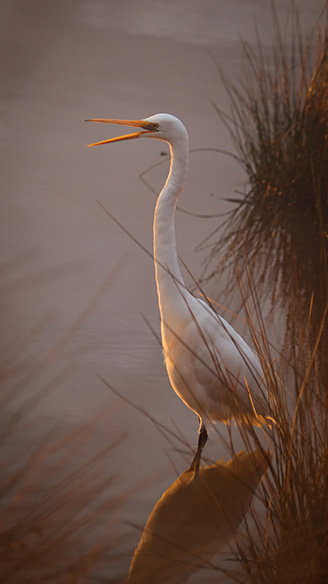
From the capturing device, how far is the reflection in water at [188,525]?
1.24 metres

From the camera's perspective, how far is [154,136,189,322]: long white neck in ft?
5.49

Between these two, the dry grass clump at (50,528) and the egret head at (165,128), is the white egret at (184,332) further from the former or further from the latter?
the dry grass clump at (50,528)

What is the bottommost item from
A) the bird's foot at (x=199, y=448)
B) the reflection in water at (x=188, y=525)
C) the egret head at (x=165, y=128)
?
the reflection in water at (x=188, y=525)

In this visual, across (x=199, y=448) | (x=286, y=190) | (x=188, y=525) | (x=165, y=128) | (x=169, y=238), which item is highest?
(x=286, y=190)

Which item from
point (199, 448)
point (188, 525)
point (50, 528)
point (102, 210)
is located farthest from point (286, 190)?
point (50, 528)

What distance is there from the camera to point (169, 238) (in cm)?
167

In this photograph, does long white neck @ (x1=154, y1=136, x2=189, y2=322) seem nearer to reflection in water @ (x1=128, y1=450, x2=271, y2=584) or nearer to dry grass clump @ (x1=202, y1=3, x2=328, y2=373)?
reflection in water @ (x1=128, y1=450, x2=271, y2=584)

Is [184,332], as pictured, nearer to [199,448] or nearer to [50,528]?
[199,448]

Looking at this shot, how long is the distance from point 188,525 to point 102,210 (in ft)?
6.96

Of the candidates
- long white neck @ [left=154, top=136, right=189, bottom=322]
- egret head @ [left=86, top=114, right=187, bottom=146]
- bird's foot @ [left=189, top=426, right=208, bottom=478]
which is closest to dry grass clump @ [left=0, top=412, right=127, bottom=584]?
bird's foot @ [left=189, top=426, right=208, bottom=478]

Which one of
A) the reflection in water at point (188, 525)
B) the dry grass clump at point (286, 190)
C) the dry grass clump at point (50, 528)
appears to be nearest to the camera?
the dry grass clump at point (50, 528)

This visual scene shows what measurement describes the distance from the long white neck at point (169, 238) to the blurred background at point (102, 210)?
253 millimetres

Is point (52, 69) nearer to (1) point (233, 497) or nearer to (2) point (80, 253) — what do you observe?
(2) point (80, 253)

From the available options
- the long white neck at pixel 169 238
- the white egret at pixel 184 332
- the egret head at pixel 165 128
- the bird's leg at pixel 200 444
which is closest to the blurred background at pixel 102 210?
the bird's leg at pixel 200 444
